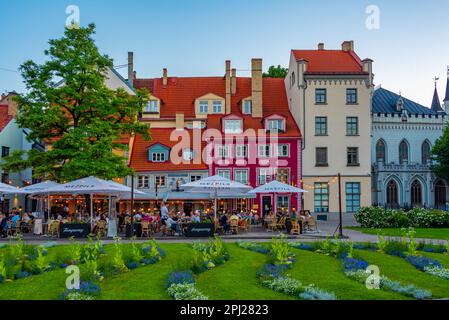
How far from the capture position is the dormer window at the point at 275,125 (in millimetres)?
53219

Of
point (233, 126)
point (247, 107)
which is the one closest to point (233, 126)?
point (233, 126)

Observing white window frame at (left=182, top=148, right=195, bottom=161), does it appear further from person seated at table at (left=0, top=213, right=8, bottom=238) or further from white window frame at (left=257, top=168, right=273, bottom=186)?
person seated at table at (left=0, top=213, right=8, bottom=238)

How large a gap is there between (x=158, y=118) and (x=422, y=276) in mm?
42556

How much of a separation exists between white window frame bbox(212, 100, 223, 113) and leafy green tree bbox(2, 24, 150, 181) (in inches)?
812

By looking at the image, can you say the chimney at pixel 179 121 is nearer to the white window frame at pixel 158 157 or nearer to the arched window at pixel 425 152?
the white window frame at pixel 158 157

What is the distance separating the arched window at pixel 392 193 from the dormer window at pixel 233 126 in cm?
2019

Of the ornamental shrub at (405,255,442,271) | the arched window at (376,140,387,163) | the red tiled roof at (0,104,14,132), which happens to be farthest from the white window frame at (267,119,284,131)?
the ornamental shrub at (405,255,442,271)

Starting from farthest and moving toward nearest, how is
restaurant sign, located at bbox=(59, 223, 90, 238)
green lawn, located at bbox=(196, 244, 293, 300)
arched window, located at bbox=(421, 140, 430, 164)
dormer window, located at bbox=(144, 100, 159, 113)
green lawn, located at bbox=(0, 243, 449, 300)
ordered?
arched window, located at bbox=(421, 140, 430, 164)
dormer window, located at bbox=(144, 100, 159, 113)
restaurant sign, located at bbox=(59, 223, 90, 238)
green lawn, located at bbox=(0, 243, 449, 300)
green lawn, located at bbox=(196, 244, 293, 300)

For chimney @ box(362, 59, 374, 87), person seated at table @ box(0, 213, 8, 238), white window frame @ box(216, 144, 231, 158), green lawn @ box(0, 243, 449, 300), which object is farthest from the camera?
chimney @ box(362, 59, 374, 87)

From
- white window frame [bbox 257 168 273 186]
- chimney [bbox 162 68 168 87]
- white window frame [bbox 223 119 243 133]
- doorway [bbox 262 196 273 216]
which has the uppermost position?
chimney [bbox 162 68 168 87]

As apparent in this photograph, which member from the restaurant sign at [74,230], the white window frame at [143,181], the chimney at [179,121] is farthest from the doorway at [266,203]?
the restaurant sign at [74,230]

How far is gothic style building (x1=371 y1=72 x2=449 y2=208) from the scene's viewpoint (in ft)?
205

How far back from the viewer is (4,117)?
52.5m
